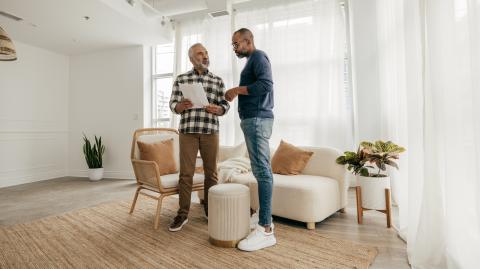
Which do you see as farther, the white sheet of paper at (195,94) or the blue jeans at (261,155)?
the white sheet of paper at (195,94)

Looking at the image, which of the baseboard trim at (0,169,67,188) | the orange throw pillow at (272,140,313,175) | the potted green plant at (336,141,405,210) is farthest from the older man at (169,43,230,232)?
the baseboard trim at (0,169,67,188)

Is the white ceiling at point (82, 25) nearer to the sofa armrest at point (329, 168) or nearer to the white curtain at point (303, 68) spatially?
the white curtain at point (303, 68)

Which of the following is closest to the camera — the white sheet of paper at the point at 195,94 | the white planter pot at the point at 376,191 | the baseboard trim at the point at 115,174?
the white sheet of paper at the point at 195,94

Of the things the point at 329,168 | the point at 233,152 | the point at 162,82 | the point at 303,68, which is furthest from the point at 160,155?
the point at 162,82

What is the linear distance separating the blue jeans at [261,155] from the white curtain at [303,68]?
7.38ft

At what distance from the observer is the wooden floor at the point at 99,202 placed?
1.86m

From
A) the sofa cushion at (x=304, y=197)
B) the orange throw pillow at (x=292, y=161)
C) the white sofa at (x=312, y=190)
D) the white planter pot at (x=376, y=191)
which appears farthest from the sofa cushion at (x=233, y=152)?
the white planter pot at (x=376, y=191)

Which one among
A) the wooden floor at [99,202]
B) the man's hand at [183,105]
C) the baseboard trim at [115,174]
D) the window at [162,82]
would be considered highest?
the window at [162,82]

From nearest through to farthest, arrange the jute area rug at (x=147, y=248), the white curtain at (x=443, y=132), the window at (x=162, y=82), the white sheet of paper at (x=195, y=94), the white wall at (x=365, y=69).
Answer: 1. the white curtain at (x=443, y=132)
2. the jute area rug at (x=147, y=248)
3. the white sheet of paper at (x=195, y=94)
4. the white wall at (x=365, y=69)
5. the window at (x=162, y=82)

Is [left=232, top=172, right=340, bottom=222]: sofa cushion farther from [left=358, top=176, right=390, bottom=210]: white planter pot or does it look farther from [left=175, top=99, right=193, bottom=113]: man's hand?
[left=175, top=99, right=193, bottom=113]: man's hand

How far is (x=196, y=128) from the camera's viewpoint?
2115 millimetres

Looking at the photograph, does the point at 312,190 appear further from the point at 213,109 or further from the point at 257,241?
the point at 213,109

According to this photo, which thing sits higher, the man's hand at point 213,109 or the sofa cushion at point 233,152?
the man's hand at point 213,109

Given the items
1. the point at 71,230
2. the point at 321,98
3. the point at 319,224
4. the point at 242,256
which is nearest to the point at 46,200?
the point at 71,230
